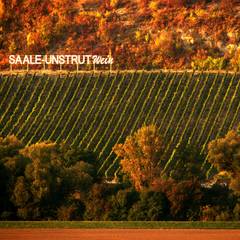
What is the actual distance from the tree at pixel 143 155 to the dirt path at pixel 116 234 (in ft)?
118

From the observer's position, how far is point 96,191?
127 meters

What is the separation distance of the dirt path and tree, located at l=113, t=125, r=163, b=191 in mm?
35840

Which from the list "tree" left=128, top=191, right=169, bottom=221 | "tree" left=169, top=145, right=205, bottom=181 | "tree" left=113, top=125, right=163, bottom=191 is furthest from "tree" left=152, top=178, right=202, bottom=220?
"tree" left=113, top=125, right=163, bottom=191

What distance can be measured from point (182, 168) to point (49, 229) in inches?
1584

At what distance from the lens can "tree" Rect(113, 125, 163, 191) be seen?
14812 cm

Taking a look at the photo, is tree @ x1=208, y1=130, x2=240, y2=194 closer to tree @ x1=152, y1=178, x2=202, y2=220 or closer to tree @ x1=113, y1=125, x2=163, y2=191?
tree @ x1=113, y1=125, x2=163, y2=191

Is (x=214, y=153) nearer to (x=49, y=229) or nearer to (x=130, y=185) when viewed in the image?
(x=130, y=185)

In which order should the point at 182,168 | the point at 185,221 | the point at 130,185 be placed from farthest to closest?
1. the point at 182,168
2. the point at 130,185
3. the point at 185,221

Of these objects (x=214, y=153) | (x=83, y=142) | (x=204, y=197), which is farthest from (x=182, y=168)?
(x=83, y=142)

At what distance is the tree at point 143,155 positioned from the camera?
486ft

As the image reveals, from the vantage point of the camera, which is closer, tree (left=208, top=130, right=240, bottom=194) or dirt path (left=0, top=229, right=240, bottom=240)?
dirt path (left=0, top=229, right=240, bottom=240)

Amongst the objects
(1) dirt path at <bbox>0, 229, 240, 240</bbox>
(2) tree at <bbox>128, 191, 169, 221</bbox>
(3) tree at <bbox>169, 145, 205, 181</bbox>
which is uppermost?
(3) tree at <bbox>169, 145, 205, 181</bbox>

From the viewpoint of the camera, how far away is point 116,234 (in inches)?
4210

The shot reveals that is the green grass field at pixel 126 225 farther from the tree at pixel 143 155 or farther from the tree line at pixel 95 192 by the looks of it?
the tree at pixel 143 155
